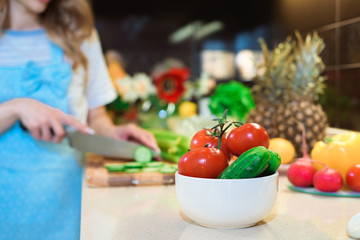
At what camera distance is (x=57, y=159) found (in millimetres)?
1317

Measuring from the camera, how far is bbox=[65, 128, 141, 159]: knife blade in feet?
4.10

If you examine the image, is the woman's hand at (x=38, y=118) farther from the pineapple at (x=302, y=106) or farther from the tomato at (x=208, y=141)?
the pineapple at (x=302, y=106)

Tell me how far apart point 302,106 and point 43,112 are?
0.84 meters

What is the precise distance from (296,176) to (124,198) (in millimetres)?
421

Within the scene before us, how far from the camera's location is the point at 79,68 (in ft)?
4.83

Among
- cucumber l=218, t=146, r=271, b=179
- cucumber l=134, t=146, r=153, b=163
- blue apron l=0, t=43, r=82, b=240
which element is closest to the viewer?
cucumber l=218, t=146, r=271, b=179

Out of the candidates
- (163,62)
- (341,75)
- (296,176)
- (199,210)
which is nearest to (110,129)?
(296,176)

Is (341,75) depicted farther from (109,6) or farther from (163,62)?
(109,6)

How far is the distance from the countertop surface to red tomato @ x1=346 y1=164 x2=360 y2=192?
35mm

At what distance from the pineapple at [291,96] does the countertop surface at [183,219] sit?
0.42 meters

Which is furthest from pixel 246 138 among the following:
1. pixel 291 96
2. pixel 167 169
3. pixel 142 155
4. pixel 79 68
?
pixel 79 68

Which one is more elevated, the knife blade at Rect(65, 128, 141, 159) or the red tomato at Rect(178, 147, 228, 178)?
the red tomato at Rect(178, 147, 228, 178)

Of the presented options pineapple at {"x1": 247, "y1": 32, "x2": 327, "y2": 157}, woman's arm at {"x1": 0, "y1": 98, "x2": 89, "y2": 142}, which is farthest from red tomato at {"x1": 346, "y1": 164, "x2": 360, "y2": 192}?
woman's arm at {"x1": 0, "y1": 98, "x2": 89, "y2": 142}

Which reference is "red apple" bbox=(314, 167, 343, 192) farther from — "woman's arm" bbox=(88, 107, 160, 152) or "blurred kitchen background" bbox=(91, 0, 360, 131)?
"blurred kitchen background" bbox=(91, 0, 360, 131)
